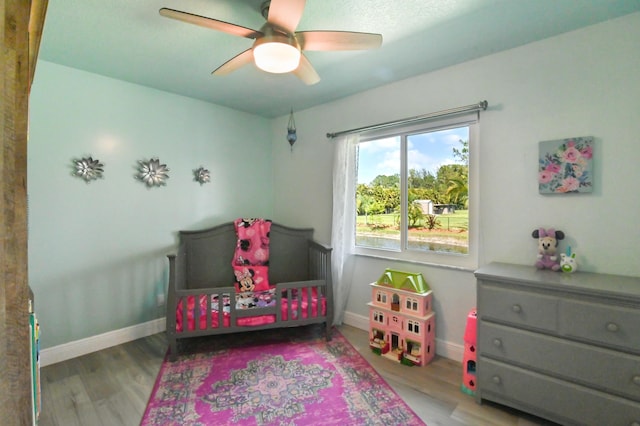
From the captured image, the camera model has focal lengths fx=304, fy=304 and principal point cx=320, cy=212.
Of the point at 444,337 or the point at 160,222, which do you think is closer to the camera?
the point at 444,337

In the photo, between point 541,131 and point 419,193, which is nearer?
point 541,131

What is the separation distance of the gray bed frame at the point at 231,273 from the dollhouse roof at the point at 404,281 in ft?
1.57

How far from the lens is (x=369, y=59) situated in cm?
218

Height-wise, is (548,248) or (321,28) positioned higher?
(321,28)

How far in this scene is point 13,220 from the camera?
1.52ft

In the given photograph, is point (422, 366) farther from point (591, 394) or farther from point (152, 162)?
point (152, 162)

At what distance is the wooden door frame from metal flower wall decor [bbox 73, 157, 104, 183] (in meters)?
2.32

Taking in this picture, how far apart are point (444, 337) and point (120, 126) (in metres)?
3.17

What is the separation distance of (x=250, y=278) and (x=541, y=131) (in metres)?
2.57

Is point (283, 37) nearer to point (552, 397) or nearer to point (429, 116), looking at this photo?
point (429, 116)

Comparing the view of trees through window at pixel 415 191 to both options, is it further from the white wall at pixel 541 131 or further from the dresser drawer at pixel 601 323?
the dresser drawer at pixel 601 323

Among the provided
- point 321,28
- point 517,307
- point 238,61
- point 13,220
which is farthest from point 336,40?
point 517,307

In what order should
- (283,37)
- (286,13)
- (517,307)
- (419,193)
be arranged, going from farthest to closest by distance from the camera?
(419,193) < (517,307) < (283,37) < (286,13)

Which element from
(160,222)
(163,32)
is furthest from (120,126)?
(163,32)
